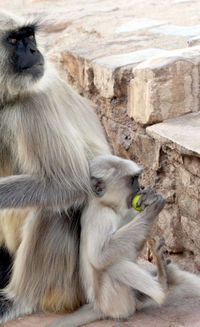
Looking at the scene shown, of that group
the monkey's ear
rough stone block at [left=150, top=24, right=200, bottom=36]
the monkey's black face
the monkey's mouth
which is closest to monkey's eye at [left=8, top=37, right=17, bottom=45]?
the monkey's black face

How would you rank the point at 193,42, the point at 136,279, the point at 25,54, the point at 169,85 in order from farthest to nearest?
1. the point at 193,42
2. the point at 169,85
3. the point at 25,54
4. the point at 136,279

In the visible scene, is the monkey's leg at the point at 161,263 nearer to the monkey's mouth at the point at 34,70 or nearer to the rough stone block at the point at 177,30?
the monkey's mouth at the point at 34,70

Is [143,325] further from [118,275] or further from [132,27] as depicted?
[132,27]

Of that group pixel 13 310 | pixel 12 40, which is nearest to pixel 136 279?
pixel 13 310

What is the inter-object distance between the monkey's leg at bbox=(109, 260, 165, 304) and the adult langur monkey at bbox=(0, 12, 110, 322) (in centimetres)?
27

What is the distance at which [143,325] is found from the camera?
3164mm

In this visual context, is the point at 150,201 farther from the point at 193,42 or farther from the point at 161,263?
the point at 193,42

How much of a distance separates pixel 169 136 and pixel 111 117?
1.06m

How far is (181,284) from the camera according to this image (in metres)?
3.50

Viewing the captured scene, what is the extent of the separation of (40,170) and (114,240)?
484 mm

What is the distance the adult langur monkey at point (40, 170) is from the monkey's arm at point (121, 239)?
0.72ft

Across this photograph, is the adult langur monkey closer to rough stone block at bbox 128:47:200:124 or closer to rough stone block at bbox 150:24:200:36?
rough stone block at bbox 128:47:200:124

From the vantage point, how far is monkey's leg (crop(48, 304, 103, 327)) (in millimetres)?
3234

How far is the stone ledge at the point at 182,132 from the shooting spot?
3.54m
